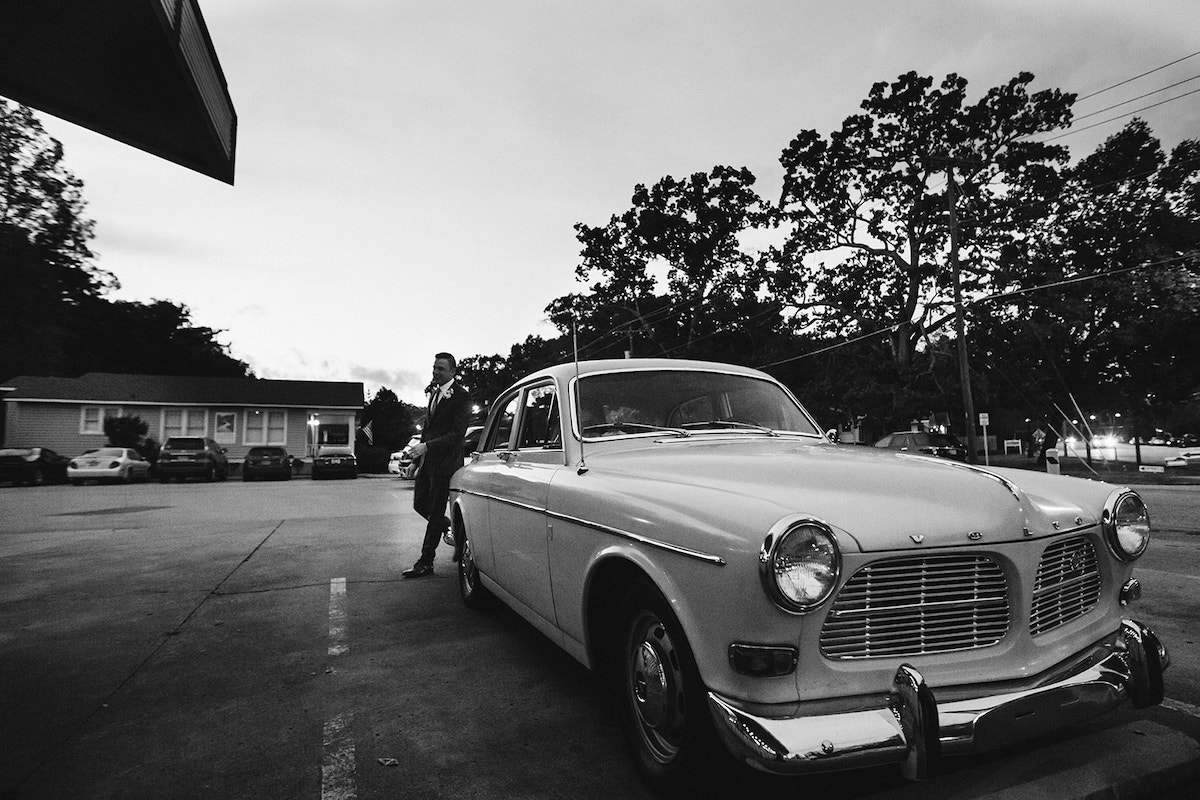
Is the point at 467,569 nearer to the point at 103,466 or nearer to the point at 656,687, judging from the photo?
the point at 656,687

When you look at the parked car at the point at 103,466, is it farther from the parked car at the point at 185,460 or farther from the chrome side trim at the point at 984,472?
the chrome side trim at the point at 984,472

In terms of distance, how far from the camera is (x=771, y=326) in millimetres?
30094

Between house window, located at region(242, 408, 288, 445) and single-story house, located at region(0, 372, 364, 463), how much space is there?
0.15 ft

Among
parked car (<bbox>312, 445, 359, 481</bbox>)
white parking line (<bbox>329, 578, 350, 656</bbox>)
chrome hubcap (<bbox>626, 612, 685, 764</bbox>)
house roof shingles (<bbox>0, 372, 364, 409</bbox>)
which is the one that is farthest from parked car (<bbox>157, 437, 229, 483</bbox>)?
chrome hubcap (<bbox>626, 612, 685, 764</bbox>)

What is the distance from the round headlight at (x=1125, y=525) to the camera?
93.9 inches

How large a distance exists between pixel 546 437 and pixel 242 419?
1417 inches

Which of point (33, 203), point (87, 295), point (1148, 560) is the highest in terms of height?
point (33, 203)

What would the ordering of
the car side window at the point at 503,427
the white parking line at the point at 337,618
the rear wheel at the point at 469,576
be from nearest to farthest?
1. the white parking line at the point at 337,618
2. the car side window at the point at 503,427
3. the rear wheel at the point at 469,576

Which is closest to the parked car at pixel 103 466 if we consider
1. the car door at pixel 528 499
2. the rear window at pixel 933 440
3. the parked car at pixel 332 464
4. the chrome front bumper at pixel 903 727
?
the parked car at pixel 332 464

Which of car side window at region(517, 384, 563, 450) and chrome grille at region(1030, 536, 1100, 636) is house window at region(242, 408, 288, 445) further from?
chrome grille at region(1030, 536, 1100, 636)

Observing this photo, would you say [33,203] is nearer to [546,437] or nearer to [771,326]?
[546,437]

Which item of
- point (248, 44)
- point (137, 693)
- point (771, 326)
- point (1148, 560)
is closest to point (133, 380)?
point (771, 326)

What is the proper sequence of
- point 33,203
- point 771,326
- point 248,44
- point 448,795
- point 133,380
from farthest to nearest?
point 133,380, point 771,326, point 248,44, point 33,203, point 448,795

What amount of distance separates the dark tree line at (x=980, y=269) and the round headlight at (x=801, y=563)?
18348mm
